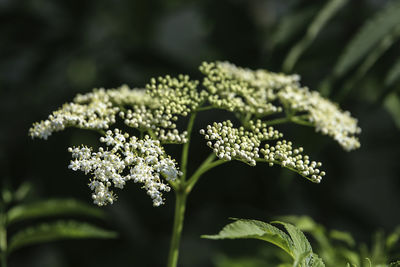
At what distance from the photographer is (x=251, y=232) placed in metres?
1.38

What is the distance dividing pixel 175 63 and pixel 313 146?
2.41 meters

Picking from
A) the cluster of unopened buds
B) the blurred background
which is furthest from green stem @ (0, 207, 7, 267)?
the blurred background

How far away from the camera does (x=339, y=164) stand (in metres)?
4.78

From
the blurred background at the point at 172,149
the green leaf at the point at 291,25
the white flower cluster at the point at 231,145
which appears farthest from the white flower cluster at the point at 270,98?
the blurred background at the point at 172,149

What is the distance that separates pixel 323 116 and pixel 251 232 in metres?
1.07

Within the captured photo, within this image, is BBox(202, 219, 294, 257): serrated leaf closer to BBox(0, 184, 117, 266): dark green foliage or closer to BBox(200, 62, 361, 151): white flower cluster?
BBox(200, 62, 361, 151): white flower cluster

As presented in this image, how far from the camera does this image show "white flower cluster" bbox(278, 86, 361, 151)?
88.3 inches

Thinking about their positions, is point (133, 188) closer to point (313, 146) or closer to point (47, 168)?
point (47, 168)

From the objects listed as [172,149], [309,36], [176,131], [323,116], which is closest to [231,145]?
[176,131]

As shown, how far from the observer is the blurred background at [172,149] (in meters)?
4.53

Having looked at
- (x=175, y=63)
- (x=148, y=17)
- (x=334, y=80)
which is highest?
(x=148, y=17)

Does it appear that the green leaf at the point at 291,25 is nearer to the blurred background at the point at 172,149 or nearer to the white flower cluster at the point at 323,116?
the blurred background at the point at 172,149

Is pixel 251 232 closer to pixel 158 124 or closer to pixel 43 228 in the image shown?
pixel 158 124

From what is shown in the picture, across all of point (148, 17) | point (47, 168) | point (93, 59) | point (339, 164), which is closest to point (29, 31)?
point (93, 59)
